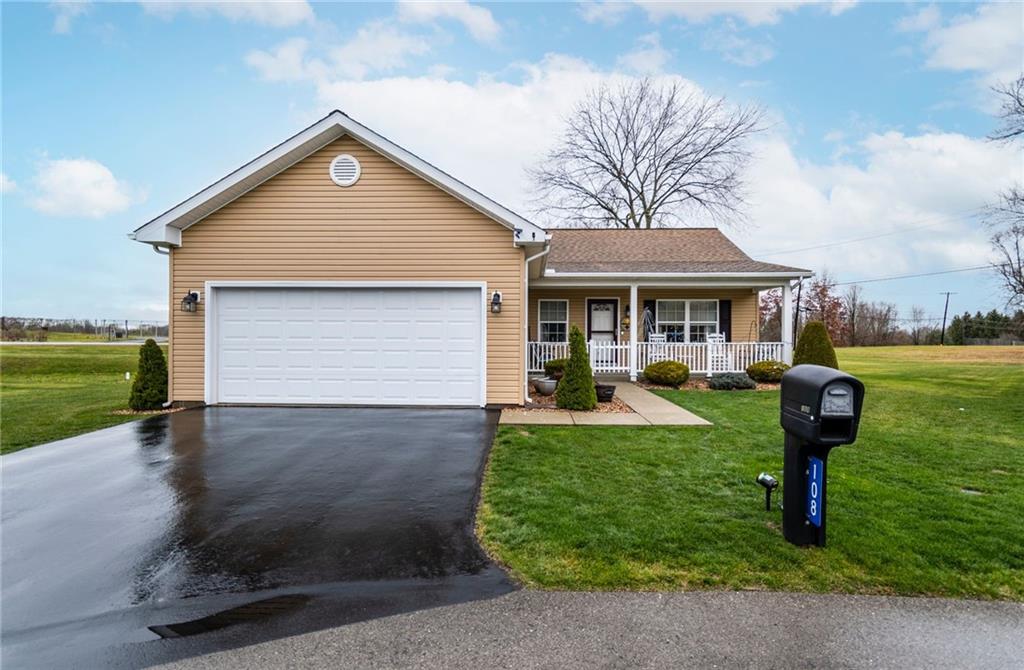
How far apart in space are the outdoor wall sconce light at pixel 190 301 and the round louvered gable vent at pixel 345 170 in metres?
3.24

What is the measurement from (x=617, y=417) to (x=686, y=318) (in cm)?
763

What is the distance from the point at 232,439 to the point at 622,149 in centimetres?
2434

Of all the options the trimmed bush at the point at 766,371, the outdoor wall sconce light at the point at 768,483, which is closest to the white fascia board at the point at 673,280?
the trimmed bush at the point at 766,371

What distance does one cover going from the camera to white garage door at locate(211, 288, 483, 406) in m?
9.13

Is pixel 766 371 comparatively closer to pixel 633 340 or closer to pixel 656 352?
pixel 656 352

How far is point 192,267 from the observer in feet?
29.9

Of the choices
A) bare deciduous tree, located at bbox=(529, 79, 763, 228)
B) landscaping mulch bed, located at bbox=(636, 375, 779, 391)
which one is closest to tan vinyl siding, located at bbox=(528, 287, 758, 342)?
landscaping mulch bed, located at bbox=(636, 375, 779, 391)

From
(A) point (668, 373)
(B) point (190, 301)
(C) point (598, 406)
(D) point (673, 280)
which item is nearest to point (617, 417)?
(C) point (598, 406)

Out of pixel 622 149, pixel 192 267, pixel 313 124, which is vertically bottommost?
pixel 192 267

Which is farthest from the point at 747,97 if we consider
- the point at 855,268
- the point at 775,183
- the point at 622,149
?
the point at 855,268

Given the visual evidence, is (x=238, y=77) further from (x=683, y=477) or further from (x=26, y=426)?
(x=683, y=477)

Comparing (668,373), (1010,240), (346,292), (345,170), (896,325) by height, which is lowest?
(668,373)

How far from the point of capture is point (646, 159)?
26016 mm

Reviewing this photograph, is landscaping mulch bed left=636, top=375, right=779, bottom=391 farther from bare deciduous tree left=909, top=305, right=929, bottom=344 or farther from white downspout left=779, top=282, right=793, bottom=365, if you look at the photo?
bare deciduous tree left=909, top=305, right=929, bottom=344
